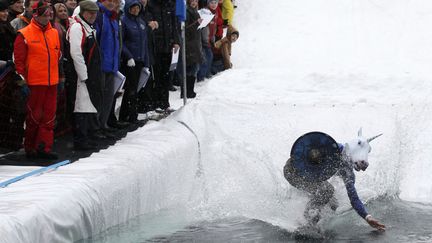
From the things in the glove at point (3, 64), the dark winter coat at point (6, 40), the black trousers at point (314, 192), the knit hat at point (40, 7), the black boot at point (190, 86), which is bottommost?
the black trousers at point (314, 192)

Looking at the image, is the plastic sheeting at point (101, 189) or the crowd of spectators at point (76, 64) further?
the crowd of spectators at point (76, 64)

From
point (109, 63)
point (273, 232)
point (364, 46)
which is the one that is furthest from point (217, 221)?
point (364, 46)

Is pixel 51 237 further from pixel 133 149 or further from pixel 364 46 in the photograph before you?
pixel 364 46

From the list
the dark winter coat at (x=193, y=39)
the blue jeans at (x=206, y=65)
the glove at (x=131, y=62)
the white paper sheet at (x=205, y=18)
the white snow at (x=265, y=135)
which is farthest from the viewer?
the blue jeans at (x=206, y=65)

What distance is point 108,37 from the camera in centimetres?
1010

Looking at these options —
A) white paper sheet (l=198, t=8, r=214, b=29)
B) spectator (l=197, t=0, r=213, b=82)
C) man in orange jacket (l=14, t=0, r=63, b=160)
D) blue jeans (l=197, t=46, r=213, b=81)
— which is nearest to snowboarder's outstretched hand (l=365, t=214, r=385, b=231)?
man in orange jacket (l=14, t=0, r=63, b=160)

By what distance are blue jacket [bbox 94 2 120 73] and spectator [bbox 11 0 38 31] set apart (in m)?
1.00

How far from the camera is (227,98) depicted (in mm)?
15062

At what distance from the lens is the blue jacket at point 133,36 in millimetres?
11242

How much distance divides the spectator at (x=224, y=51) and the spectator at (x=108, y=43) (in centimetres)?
727

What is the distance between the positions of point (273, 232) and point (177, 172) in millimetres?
2088

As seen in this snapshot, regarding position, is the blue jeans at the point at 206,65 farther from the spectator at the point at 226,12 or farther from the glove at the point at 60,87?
the glove at the point at 60,87

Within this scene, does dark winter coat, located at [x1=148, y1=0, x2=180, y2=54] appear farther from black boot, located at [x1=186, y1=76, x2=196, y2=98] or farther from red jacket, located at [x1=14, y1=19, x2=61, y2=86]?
red jacket, located at [x1=14, y1=19, x2=61, y2=86]

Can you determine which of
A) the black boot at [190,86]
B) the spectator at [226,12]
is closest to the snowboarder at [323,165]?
the black boot at [190,86]
